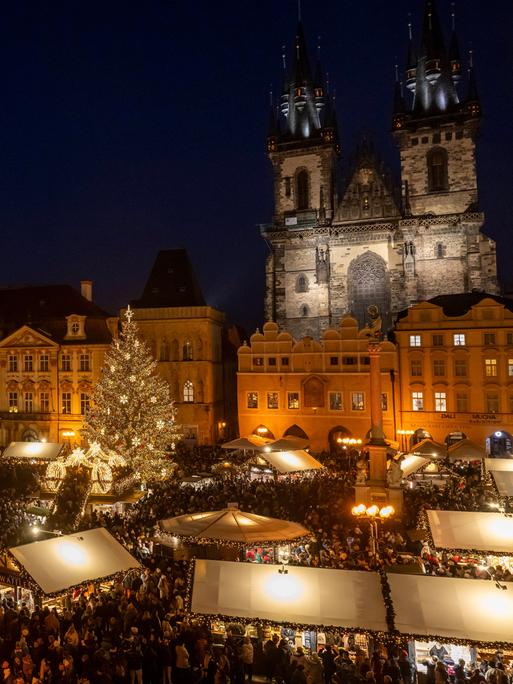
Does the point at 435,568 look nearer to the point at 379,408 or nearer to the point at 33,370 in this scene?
the point at 379,408

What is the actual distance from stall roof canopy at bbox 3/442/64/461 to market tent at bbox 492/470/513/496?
19121 mm

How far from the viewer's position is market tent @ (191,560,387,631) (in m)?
10.6

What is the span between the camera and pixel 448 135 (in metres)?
45.1

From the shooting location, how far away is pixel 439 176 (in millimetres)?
45125

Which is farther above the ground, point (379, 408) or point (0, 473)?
point (379, 408)

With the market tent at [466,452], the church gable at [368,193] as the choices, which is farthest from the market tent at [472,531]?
the church gable at [368,193]

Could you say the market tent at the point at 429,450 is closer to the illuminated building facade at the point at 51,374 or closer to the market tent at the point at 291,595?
the market tent at the point at 291,595

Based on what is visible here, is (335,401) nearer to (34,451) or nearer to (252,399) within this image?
(252,399)

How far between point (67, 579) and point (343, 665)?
6.10 metres

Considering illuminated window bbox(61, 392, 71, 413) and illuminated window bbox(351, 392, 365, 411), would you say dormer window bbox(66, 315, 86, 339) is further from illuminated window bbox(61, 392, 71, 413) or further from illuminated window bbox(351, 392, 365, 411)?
illuminated window bbox(351, 392, 365, 411)

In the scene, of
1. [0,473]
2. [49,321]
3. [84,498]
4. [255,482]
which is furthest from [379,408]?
[49,321]

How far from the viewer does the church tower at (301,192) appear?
152 ft

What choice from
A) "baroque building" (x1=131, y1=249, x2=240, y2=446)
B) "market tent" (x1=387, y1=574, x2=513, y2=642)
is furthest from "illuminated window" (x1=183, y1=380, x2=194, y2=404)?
"market tent" (x1=387, y1=574, x2=513, y2=642)

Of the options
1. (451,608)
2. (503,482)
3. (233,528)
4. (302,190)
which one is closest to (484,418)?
(503,482)
